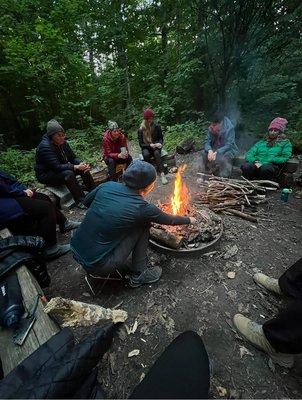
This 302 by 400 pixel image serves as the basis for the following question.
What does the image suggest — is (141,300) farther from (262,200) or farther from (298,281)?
(262,200)

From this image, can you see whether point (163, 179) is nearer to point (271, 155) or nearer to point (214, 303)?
point (271, 155)

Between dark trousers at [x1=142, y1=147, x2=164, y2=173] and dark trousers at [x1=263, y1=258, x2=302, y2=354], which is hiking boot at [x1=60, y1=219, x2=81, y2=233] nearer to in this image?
dark trousers at [x1=142, y1=147, x2=164, y2=173]

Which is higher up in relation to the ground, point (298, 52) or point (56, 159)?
point (298, 52)

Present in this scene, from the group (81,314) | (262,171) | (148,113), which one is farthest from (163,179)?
(81,314)

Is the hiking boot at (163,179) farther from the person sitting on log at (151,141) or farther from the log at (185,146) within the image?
the log at (185,146)

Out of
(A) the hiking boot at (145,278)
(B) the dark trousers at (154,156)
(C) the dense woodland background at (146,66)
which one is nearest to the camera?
(A) the hiking boot at (145,278)

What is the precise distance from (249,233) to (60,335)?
11.9 ft

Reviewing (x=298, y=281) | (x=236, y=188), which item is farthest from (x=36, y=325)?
(x=236, y=188)

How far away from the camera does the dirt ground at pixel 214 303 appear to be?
7.78 feet

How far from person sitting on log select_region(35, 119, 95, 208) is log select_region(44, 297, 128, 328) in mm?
3213

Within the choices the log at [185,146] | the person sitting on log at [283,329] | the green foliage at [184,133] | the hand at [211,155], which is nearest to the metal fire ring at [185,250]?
the person sitting on log at [283,329]

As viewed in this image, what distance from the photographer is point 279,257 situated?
3.93m

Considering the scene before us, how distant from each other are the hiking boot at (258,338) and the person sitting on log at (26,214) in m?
2.99

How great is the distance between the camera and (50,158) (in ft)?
16.5
